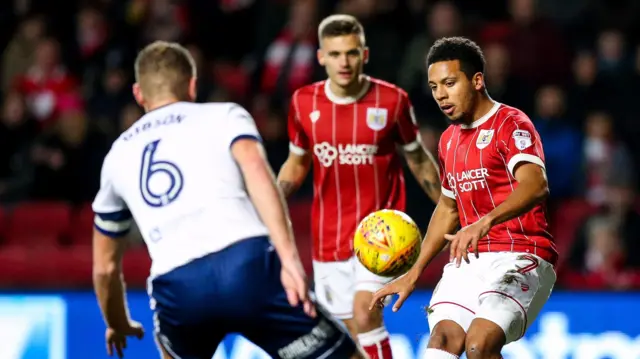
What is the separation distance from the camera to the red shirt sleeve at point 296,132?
756cm

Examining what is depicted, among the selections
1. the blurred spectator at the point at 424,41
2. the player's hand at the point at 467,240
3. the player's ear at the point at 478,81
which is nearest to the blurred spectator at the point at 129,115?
the blurred spectator at the point at 424,41

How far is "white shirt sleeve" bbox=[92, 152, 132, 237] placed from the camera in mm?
5121

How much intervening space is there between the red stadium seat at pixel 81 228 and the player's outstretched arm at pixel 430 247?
6.06 metres

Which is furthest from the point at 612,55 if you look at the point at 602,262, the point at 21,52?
the point at 21,52

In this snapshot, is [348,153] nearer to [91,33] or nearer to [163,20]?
[163,20]

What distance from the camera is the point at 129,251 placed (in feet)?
35.4

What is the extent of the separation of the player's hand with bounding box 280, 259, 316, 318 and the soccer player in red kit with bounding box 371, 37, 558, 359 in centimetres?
106

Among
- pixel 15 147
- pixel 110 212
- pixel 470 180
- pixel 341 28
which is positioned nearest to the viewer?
pixel 110 212

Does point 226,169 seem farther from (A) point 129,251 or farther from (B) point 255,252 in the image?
(A) point 129,251

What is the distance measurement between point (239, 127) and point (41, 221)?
713 cm

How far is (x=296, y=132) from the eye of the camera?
24.9ft

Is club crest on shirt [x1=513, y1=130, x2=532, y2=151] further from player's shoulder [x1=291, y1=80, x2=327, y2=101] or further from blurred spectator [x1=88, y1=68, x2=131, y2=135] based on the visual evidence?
blurred spectator [x1=88, y1=68, x2=131, y2=135]

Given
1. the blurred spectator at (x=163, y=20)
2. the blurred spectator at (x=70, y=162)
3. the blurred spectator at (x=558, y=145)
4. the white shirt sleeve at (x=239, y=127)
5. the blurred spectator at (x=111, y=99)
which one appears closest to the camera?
the white shirt sleeve at (x=239, y=127)

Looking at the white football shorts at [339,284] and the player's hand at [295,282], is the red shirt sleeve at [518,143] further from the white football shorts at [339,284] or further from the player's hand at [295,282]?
the white football shorts at [339,284]
